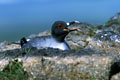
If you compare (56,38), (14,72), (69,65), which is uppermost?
(69,65)

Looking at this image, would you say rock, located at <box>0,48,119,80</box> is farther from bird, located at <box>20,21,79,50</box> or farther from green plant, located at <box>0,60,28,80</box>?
bird, located at <box>20,21,79,50</box>

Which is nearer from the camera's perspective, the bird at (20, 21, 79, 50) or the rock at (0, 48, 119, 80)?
the rock at (0, 48, 119, 80)

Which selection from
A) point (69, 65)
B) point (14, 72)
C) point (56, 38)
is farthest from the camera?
point (56, 38)

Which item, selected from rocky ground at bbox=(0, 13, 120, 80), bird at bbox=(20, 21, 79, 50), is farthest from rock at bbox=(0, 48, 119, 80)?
bird at bbox=(20, 21, 79, 50)

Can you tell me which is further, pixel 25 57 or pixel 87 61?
pixel 25 57

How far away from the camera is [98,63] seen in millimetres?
5145

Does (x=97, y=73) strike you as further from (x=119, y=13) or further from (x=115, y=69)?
(x=119, y=13)

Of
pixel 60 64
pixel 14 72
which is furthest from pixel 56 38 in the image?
pixel 60 64

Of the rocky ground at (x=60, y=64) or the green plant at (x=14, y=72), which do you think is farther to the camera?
the green plant at (x=14, y=72)

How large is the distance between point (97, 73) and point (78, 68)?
0.27m

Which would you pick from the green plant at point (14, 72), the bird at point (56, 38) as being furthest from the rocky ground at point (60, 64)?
the bird at point (56, 38)

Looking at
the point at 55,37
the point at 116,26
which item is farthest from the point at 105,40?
the point at 116,26

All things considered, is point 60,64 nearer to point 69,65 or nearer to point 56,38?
point 69,65

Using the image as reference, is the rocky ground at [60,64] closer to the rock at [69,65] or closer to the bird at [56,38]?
the rock at [69,65]
